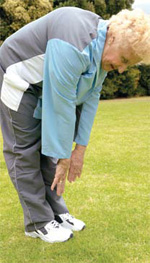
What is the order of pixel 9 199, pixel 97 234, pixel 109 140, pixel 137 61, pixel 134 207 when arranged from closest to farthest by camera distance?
pixel 137 61
pixel 97 234
pixel 134 207
pixel 9 199
pixel 109 140

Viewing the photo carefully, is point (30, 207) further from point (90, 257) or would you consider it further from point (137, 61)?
point (137, 61)

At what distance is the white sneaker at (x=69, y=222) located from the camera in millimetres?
2916

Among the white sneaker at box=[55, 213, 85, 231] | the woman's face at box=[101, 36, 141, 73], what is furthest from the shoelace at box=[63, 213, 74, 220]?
the woman's face at box=[101, 36, 141, 73]

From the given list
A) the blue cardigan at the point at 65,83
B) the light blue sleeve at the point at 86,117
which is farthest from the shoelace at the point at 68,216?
the blue cardigan at the point at 65,83

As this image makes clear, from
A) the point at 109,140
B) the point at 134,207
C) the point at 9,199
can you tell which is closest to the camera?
the point at 134,207

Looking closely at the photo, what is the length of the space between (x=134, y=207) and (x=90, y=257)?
958 millimetres

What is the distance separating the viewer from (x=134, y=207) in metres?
3.34

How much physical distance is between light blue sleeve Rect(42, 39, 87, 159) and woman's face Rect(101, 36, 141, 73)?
161mm

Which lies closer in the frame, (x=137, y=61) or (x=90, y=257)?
(x=137, y=61)

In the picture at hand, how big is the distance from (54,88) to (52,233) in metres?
1.13

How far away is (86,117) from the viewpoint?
2672mm

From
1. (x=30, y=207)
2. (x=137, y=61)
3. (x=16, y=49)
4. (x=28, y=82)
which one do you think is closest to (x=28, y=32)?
(x=16, y=49)

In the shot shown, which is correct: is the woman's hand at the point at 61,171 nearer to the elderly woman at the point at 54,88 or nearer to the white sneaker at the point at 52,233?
the elderly woman at the point at 54,88

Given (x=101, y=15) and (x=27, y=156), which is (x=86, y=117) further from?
(x=101, y=15)
